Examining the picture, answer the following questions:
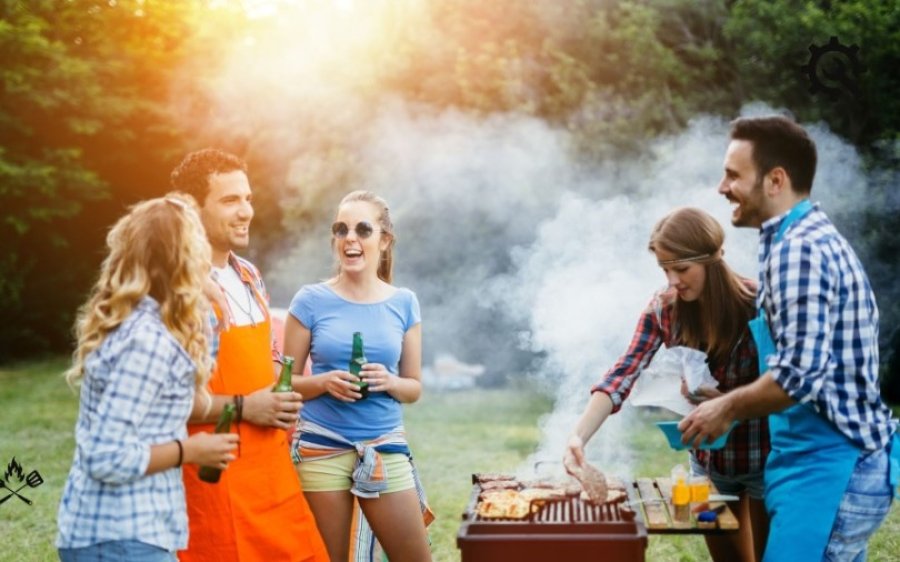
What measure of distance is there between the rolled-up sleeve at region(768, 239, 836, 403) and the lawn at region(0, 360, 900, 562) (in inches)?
125

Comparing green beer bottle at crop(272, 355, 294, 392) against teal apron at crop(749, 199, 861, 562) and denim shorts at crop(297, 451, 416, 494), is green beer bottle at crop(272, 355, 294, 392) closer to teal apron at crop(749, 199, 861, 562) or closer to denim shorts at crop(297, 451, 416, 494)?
denim shorts at crop(297, 451, 416, 494)

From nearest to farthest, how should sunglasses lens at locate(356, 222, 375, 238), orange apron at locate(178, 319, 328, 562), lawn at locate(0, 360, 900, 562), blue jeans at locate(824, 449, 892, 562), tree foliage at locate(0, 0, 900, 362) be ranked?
blue jeans at locate(824, 449, 892, 562), orange apron at locate(178, 319, 328, 562), sunglasses lens at locate(356, 222, 375, 238), lawn at locate(0, 360, 900, 562), tree foliage at locate(0, 0, 900, 362)

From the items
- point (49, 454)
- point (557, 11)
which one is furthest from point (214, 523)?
point (557, 11)

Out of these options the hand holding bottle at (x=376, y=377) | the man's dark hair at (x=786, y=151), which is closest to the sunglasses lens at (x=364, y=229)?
the hand holding bottle at (x=376, y=377)

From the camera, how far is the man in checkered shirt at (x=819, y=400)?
113 inches

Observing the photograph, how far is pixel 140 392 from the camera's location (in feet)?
9.07

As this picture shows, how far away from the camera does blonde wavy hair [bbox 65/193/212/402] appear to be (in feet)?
9.42

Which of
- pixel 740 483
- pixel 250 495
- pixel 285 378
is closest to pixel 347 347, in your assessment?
pixel 285 378

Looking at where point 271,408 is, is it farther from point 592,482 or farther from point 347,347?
point 592,482

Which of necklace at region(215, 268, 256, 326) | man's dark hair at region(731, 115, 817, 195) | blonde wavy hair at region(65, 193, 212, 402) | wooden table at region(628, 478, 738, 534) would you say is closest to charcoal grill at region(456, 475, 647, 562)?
wooden table at region(628, 478, 738, 534)

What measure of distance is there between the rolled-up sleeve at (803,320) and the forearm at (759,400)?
25 mm

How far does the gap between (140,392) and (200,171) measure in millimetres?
1175

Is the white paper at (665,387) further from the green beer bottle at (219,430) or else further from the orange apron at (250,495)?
the green beer bottle at (219,430)

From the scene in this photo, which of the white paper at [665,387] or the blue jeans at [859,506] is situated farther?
the white paper at [665,387]
